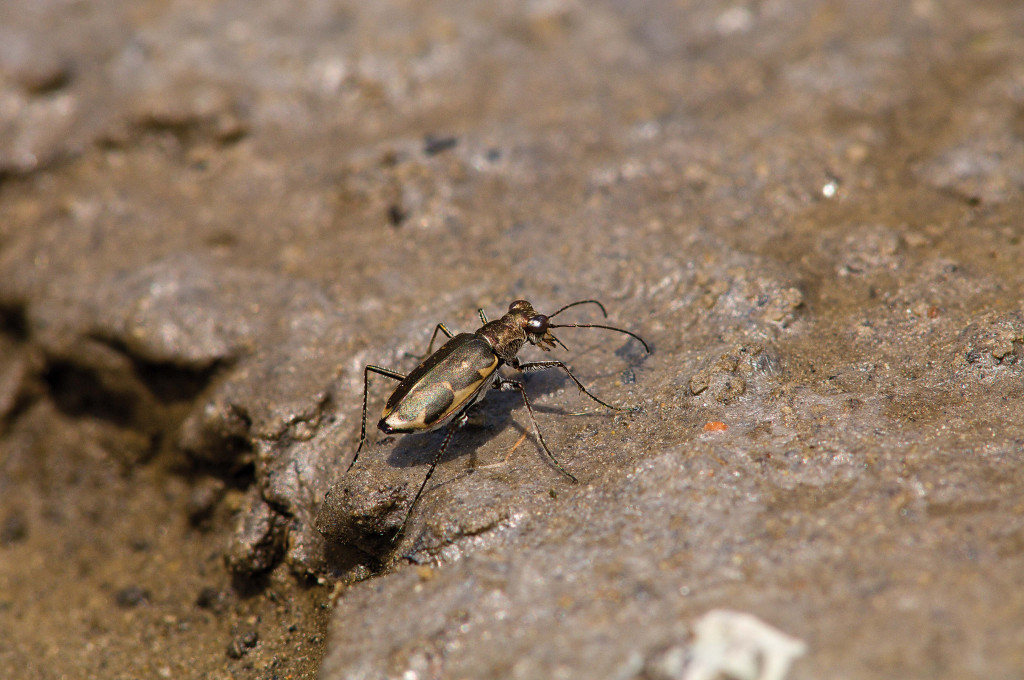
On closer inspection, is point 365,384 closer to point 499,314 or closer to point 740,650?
point 499,314

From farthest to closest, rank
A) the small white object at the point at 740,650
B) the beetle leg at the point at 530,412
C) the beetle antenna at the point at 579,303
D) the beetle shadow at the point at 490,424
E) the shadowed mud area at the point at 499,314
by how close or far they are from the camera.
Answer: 1. the beetle antenna at the point at 579,303
2. the beetle shadow at the point at 490,424
3. the beetle leg at the point at 530,412
4. the shadowed mud area at the point at 499,314
5. the small white object at the point at 740,650

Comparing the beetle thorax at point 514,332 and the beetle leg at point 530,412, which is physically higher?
the beetle thorax at point 514,332

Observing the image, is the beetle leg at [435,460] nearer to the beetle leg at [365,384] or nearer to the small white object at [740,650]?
the beetle leg at [365,384]

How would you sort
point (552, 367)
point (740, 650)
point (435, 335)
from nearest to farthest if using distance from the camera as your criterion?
point (740, 650), point (552, 367), point (435, 335)

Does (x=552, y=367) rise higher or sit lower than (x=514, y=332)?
lower

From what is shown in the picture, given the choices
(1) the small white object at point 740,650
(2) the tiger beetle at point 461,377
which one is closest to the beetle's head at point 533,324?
(2) the tiger beetle at point 461,377

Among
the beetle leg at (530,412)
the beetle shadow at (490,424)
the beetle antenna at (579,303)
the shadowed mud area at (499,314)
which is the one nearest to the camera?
the shadowed mud area at (499,314)

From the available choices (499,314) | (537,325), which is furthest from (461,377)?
(499,314)

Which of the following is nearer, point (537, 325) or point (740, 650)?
point (740, 650)
